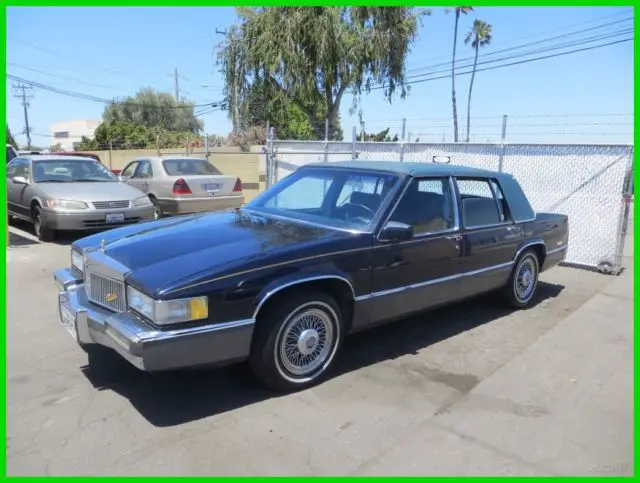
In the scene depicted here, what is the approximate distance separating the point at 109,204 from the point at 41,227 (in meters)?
1.28

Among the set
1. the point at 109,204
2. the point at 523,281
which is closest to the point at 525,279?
the point at 523,281

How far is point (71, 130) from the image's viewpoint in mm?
118875

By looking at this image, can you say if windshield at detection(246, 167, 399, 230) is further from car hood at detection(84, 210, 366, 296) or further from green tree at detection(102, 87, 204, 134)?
green tree at detection(102, 87, 204, 134)

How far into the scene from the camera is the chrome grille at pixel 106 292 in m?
3.37

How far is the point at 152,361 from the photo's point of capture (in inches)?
118

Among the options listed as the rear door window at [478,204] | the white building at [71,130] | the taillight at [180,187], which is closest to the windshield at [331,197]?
the rear door window at [478,204]

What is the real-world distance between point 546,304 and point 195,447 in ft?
15.5

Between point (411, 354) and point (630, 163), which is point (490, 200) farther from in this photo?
point (630, 163)

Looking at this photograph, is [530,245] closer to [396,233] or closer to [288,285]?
[396,233]

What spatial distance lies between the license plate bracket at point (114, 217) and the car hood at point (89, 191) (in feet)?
0.92

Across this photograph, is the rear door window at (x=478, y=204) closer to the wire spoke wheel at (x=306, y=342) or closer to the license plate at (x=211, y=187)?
the wire spoke wheel at (x=306, y=342)

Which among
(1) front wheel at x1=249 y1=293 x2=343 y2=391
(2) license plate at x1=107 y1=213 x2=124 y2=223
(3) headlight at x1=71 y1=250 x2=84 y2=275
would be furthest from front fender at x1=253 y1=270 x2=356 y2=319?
(2) license plate at x1=107 y1=213 x2=124 y2=223

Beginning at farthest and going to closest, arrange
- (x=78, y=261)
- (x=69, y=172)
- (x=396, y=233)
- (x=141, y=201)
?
(x=69, y=172) → (x=141, y=201) → (x=78, y=261) → (x=396, y=233)

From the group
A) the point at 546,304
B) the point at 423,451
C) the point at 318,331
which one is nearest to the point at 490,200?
the point at 546,304
